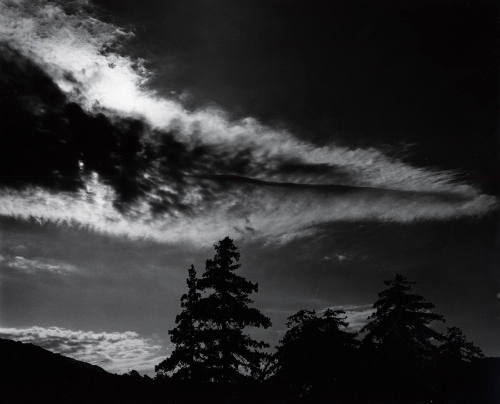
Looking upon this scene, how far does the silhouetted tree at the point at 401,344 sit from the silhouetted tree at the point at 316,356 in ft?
6.81

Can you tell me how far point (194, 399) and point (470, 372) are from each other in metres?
22.8

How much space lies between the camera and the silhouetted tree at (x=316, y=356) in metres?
20.4


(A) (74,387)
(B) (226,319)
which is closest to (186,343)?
(B) (226,319)

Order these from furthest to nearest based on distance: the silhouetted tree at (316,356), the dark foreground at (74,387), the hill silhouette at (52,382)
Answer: the silhouetted tree at (316,356), the dark foreground at (74,387), the hill silhouette at (52,382)

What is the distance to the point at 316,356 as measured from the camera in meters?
21.3

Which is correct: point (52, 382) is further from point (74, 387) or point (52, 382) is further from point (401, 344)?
point (401, 344)

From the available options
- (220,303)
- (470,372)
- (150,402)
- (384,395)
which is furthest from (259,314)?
(470,372)

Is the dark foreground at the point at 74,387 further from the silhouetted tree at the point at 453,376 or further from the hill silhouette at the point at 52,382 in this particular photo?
the silhouetted tree at the point at 453,376

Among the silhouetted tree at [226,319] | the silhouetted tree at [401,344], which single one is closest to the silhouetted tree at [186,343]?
the silhouetted tree at [226,319]

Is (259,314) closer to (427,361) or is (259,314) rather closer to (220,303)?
(220,303)

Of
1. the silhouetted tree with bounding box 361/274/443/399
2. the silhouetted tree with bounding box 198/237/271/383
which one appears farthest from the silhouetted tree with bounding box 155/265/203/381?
the silhouetted tree with bounding box 361/274/443/399

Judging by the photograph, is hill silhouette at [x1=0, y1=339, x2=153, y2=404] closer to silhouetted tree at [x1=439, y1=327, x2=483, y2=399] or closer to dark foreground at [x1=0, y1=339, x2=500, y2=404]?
dark foreground at [x1=0, y1=339, x2=500, y2=404]

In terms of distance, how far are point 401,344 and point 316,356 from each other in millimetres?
6556

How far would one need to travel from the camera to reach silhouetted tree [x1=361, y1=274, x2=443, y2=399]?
886 inches
